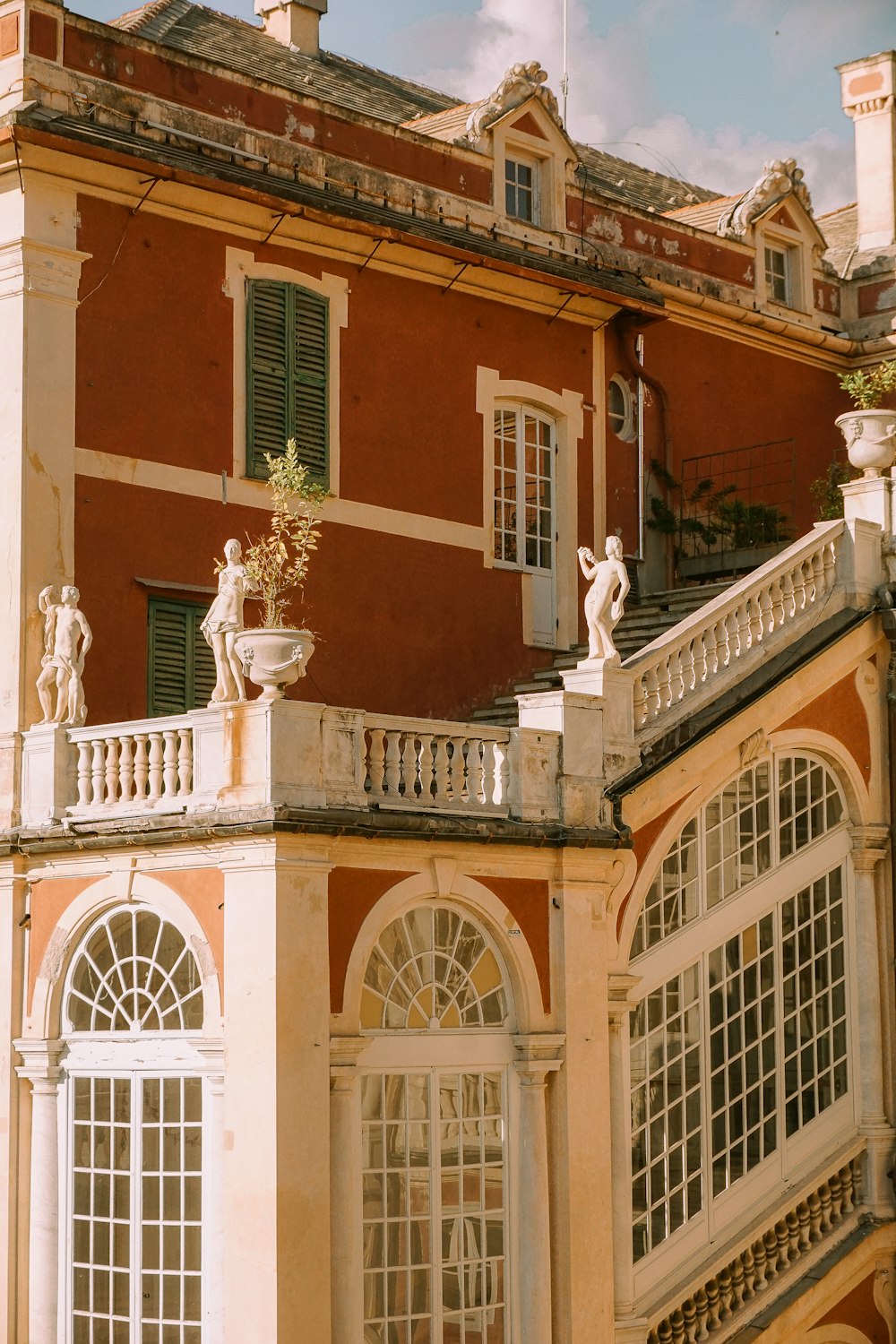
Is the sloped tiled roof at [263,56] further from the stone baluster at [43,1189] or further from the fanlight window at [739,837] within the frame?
the stone baluster at [43,1189]

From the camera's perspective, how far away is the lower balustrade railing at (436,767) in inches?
572

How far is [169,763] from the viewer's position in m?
14.6

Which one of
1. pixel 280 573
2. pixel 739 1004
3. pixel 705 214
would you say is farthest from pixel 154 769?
pixel 705 214

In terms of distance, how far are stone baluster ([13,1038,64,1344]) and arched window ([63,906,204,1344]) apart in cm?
14

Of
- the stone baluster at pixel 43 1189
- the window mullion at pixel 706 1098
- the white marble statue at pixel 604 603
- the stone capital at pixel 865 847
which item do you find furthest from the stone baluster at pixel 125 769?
the stone capital at pixel 865 847

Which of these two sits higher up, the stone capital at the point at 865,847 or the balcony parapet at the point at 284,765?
the balcony parapet at the point at 284,765

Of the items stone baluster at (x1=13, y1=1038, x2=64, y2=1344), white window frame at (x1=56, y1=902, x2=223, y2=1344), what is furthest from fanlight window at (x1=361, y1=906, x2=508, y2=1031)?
stone baluster at (x1=13, y1=1038, x2=64, y2=1344)

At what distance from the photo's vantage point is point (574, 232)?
21.2m

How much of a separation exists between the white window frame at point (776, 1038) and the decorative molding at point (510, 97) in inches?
272

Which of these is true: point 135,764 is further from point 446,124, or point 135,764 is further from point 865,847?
point 446,124

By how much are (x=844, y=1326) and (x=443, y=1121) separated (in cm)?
456

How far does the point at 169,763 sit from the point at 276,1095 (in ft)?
7.98

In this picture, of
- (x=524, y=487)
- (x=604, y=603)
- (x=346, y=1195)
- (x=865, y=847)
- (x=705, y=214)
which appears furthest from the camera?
(x=705, y=214)

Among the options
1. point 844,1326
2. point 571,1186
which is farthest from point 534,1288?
point 844,1326
